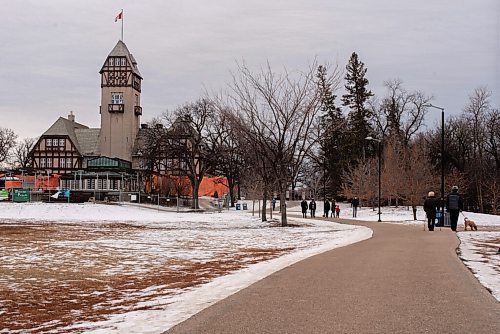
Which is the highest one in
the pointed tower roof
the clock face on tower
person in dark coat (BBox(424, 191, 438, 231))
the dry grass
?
the pointed tower roof

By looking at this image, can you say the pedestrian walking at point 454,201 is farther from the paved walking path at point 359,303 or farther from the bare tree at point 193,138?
the bare tree at point 193,138

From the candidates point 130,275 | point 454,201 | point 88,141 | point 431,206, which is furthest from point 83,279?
point 88,141

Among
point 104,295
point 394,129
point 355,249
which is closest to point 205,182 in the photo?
point 394,129

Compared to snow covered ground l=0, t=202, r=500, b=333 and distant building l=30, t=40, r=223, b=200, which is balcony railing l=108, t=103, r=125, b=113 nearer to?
distant building l=30, t=40, r=223, b=200

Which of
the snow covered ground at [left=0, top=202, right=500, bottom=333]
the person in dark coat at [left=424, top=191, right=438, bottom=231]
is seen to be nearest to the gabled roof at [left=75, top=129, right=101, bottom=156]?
the snow covered ground at [left=0, top=202, right=500, bottom=333]

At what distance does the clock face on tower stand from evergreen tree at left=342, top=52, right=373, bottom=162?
33918mm

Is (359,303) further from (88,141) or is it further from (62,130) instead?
(88,141)

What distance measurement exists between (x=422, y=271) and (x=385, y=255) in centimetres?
358

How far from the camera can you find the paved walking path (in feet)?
24.3

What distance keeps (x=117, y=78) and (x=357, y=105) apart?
37.4 metres

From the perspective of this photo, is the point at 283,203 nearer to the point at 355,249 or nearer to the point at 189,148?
the point at 355,249

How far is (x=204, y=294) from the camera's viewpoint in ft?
34.7

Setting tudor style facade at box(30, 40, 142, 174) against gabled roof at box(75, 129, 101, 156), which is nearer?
tudor style facade at box(30, 40, 142, 174)

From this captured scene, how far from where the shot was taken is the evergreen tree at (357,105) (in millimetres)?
83069
